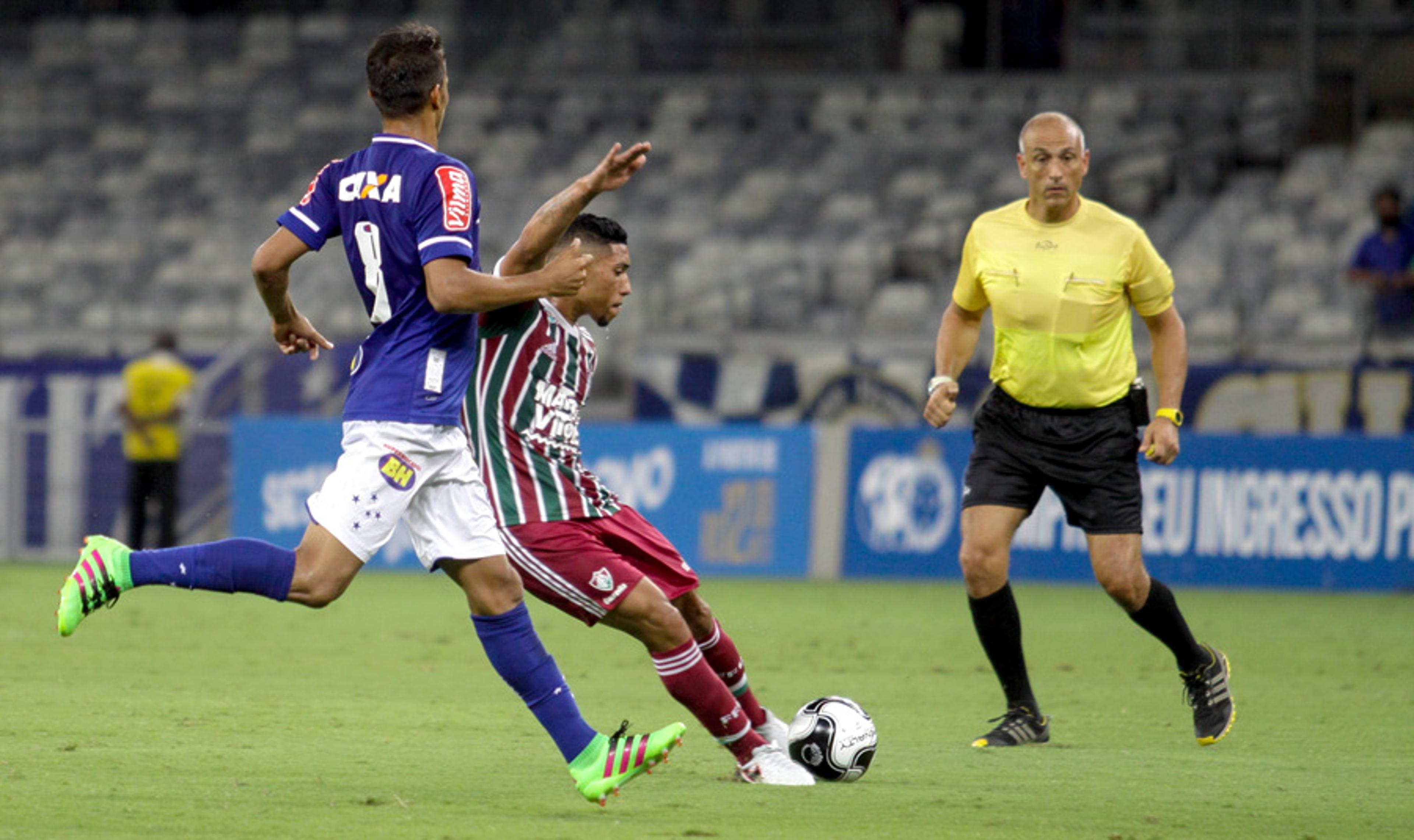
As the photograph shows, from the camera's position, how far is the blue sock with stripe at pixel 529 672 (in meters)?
5.18

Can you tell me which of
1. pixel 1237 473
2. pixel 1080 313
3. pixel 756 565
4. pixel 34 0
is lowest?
pixel 756 565

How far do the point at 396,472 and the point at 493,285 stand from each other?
0.57 meters

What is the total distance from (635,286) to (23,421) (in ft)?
18.8

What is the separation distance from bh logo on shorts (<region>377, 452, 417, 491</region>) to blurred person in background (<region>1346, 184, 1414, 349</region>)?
1225 cm

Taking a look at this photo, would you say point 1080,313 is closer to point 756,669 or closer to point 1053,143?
point 1053,143

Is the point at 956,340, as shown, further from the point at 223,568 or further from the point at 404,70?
the point at 223,568

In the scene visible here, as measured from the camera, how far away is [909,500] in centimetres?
1513

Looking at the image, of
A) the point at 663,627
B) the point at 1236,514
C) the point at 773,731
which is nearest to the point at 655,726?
the point at 773,731

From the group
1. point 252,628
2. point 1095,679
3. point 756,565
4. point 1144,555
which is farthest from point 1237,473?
point 252,628

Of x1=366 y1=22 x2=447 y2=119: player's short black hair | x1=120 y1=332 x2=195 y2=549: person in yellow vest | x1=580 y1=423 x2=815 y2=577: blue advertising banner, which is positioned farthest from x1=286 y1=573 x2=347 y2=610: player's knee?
x1=120 y1=332 x2=195 y2=549: person in yellow vest

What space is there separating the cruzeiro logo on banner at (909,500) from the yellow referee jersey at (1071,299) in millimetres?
8031

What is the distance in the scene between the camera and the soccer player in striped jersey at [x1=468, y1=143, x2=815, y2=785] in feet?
18.3

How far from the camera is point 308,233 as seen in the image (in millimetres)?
5238

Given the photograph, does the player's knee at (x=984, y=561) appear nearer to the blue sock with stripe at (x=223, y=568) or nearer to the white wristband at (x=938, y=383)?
the white wristband at (x=938, y=383)
